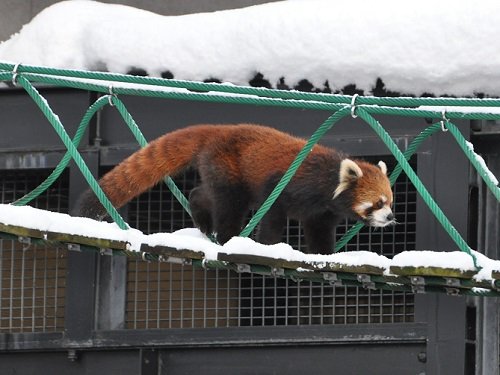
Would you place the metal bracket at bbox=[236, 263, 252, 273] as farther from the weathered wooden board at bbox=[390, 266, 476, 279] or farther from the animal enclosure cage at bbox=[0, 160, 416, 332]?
the animal enclosure cage at bbox=[0, 160, 416, 332]

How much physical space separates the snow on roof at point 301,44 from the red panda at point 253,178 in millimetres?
1346

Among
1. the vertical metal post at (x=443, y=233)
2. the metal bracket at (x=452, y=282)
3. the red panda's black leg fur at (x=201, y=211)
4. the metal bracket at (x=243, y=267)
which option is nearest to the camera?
the metal bracket at (x=452, y=282)

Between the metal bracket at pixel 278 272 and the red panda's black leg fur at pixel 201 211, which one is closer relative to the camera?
the metal bracket at pixel 278 272

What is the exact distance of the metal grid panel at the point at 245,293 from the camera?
12.4 meters

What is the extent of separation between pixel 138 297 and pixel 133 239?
2.32 meters

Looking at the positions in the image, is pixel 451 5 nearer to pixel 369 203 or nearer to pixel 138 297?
pixel 369 203

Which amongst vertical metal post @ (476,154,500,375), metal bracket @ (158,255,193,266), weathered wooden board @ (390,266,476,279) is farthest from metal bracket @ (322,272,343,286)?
vertical metal post @ (476,154,500,375)

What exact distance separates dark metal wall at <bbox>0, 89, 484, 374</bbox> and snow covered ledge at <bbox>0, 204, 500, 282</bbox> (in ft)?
6.06

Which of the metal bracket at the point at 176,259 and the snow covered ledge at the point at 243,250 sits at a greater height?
the snow covered ledge at the point at 243,250

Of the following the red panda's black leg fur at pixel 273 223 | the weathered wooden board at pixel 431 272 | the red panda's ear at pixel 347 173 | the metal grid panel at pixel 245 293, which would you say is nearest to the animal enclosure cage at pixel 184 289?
the metal grid panel at pixel 245 293

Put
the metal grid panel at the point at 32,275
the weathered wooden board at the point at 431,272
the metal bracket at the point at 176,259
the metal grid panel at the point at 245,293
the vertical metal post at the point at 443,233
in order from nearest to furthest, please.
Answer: the weathered wooden board at the point at 431,272
the metal bracket at the point at 176,259
the vertical metal post at the point at 443,233
the metal grid panel at the point at 245,293
the metal grid panel at the point at 32,275

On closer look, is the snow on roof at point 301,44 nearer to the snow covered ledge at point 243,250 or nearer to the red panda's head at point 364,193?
the red panda's head at point 364,193

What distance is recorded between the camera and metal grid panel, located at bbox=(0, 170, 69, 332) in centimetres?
1282

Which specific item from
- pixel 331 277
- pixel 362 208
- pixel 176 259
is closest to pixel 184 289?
pixel 176 259
